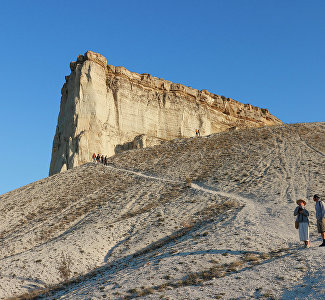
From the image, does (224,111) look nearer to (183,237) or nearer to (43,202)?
(43,202)

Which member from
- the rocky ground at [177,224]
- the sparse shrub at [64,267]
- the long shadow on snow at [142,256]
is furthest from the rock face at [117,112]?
the sparse shrub at [64,267]

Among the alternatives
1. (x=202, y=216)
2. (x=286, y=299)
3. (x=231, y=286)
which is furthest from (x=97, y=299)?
(x=202, y=216)

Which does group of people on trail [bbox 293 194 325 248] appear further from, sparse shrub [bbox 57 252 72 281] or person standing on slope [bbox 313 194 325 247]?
sparse shrub [bbox 57 252 72 281]

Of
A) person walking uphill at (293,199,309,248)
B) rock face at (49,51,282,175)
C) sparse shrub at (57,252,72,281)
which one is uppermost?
rock face at (49,51,282,175)

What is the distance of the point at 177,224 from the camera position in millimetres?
21531

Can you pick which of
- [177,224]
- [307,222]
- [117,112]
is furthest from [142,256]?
[117,112]

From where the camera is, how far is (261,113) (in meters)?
87.1

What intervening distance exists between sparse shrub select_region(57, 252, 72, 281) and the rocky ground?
0.22 feet

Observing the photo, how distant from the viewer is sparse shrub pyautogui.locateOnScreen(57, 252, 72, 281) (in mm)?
16234

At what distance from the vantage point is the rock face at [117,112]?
54.1 m

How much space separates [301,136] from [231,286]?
33.1 meters

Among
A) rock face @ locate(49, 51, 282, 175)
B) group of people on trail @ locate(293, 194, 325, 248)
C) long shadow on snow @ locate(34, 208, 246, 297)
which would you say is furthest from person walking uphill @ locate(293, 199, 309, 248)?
rock face @ locate(49, 51, 282, 175)

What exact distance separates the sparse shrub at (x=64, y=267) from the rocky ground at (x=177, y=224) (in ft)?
0.22

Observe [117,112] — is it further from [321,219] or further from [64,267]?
[321,219]
